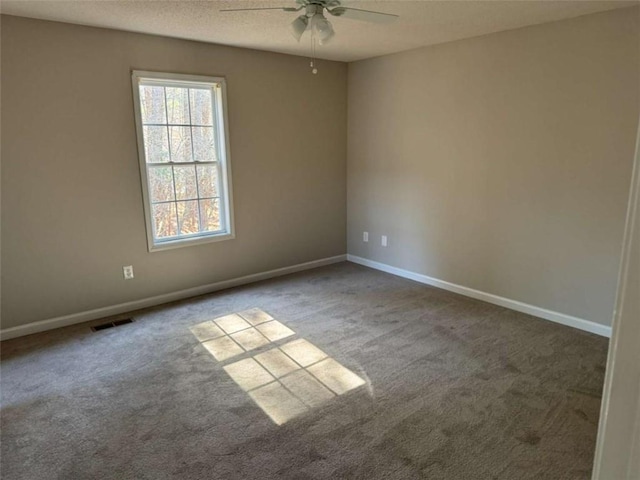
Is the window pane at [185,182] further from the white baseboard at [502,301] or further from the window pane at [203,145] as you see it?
the white baseboard at [502,301]

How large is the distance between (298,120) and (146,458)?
12.1ft

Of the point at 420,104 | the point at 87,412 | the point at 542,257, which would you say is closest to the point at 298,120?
the point at 420,104

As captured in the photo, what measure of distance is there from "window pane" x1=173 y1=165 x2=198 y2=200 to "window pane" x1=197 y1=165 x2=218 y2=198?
2.5 inches

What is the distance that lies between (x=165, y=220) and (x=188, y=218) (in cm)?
23

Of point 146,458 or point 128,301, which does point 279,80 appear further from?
point 146,458

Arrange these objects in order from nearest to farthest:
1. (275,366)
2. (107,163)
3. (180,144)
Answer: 1. (275,366)
2. (107,163)
3. (180,144)

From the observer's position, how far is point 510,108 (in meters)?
3.60

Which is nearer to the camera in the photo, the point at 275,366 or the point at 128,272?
the point at 275,366

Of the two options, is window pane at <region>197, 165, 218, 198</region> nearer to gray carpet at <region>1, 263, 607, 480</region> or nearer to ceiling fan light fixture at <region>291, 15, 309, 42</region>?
gray carpet at <region>1, 263, 607, 480</region>

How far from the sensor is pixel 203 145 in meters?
4.19

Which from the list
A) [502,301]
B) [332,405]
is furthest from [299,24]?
[502,301]

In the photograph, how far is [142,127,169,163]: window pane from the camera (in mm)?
3824

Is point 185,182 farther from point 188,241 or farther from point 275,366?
point 275,366

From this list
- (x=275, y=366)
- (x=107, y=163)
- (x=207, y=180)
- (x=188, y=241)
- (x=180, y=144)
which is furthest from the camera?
(x=207, y=180)
